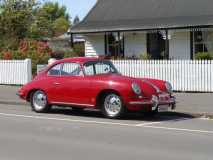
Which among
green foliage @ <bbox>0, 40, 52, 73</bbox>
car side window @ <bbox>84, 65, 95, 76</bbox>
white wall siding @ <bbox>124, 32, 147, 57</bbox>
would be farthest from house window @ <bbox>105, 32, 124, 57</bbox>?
car side window @ <bbox>84, 65, 95, 76</bbox>

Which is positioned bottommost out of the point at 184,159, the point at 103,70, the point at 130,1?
the point at 184,159

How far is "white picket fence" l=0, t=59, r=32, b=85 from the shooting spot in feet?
82.3

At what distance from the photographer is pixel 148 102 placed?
1449 cm

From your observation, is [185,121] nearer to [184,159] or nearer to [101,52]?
[184,159]

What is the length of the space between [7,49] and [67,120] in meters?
16.6

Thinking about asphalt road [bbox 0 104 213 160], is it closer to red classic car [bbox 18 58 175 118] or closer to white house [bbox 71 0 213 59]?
red classic car [bbox 18 58 175 118]

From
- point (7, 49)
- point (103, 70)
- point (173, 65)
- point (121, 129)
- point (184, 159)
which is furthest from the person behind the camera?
point (7, 49)

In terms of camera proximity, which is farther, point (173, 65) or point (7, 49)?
point (7, 49)

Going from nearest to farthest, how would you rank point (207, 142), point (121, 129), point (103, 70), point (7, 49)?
point (207, 142)
point (121, 129)
point (103, 70)
point (7, 49)

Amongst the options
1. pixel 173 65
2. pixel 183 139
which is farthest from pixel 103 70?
pixel 173 65

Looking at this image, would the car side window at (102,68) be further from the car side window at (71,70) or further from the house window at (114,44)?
the house window at (114,44)

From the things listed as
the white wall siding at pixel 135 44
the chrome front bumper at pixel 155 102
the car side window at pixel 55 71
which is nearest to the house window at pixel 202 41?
the white wall siding at pixel 135 44

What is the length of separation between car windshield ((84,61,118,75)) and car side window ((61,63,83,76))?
0.61 feet

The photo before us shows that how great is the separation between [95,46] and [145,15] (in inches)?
141
